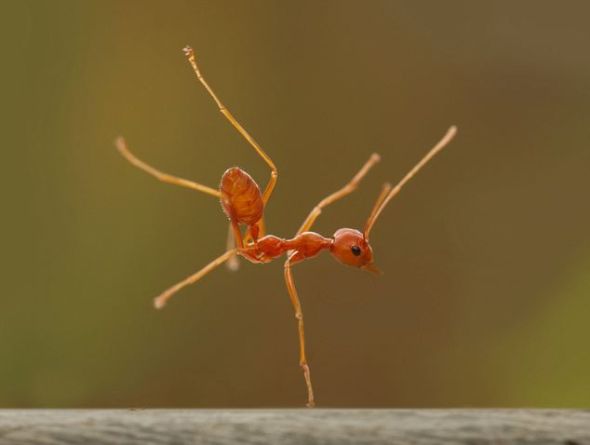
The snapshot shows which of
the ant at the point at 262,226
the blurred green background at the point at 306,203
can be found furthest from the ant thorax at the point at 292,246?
the blurred green background at the point at 306,203

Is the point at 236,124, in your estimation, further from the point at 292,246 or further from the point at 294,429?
the point at 294,429

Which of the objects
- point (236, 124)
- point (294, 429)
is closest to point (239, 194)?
point (236, 124)

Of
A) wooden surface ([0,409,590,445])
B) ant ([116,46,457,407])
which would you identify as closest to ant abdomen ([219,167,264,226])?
ant ([116,46,457,407])

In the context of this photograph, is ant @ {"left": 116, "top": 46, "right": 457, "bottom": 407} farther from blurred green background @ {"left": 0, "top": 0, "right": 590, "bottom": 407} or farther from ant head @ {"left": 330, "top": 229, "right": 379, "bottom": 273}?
blurred green background @ {"left": 0, "top": 0, "right": 590, "bottom": 407}

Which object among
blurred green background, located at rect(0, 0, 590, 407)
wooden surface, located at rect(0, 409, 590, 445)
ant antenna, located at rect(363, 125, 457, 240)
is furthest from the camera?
blurred green background, located at rect(0, 0, 590, 407)

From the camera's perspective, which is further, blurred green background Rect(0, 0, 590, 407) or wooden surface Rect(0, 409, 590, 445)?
blurred green background Rect(0, 0, 590, 407)

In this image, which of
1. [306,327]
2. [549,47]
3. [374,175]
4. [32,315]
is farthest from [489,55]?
[32,315]
